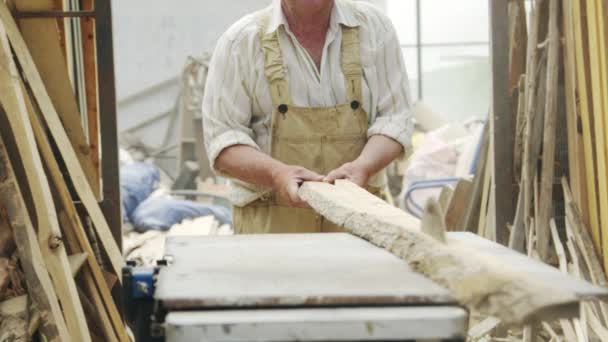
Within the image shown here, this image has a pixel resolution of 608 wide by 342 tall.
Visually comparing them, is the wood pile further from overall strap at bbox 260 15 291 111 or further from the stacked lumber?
the stacked lumber

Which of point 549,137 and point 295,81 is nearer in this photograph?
point 295,81

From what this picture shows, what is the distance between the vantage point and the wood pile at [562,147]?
3.68 m

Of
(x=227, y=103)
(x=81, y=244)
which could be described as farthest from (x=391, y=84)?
(x=81, y=244)

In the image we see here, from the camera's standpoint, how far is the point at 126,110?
1282 centimetres

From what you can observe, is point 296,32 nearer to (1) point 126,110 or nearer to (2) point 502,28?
(2) point 502,28

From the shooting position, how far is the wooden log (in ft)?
4.80

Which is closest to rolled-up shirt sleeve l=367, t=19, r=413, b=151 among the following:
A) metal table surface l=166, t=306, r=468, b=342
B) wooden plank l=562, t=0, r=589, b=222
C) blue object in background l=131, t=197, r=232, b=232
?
wooden plank l=562, t=0, r=589, b=222

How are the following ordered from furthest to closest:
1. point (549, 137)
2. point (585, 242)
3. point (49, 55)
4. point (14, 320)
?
point (549, 137), point (49, 55), point (585, 242), point (14, 320)

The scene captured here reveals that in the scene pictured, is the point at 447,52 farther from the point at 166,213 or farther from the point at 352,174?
the point at 352,174

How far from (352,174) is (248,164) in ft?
1.26

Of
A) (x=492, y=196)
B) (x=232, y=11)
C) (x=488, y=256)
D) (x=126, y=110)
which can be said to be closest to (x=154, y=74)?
(x=126, y=110)

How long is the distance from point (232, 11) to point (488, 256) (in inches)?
427

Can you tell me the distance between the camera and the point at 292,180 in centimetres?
288

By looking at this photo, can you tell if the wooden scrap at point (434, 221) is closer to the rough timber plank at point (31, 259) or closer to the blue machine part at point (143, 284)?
the blue machine part at point (143, 284)
